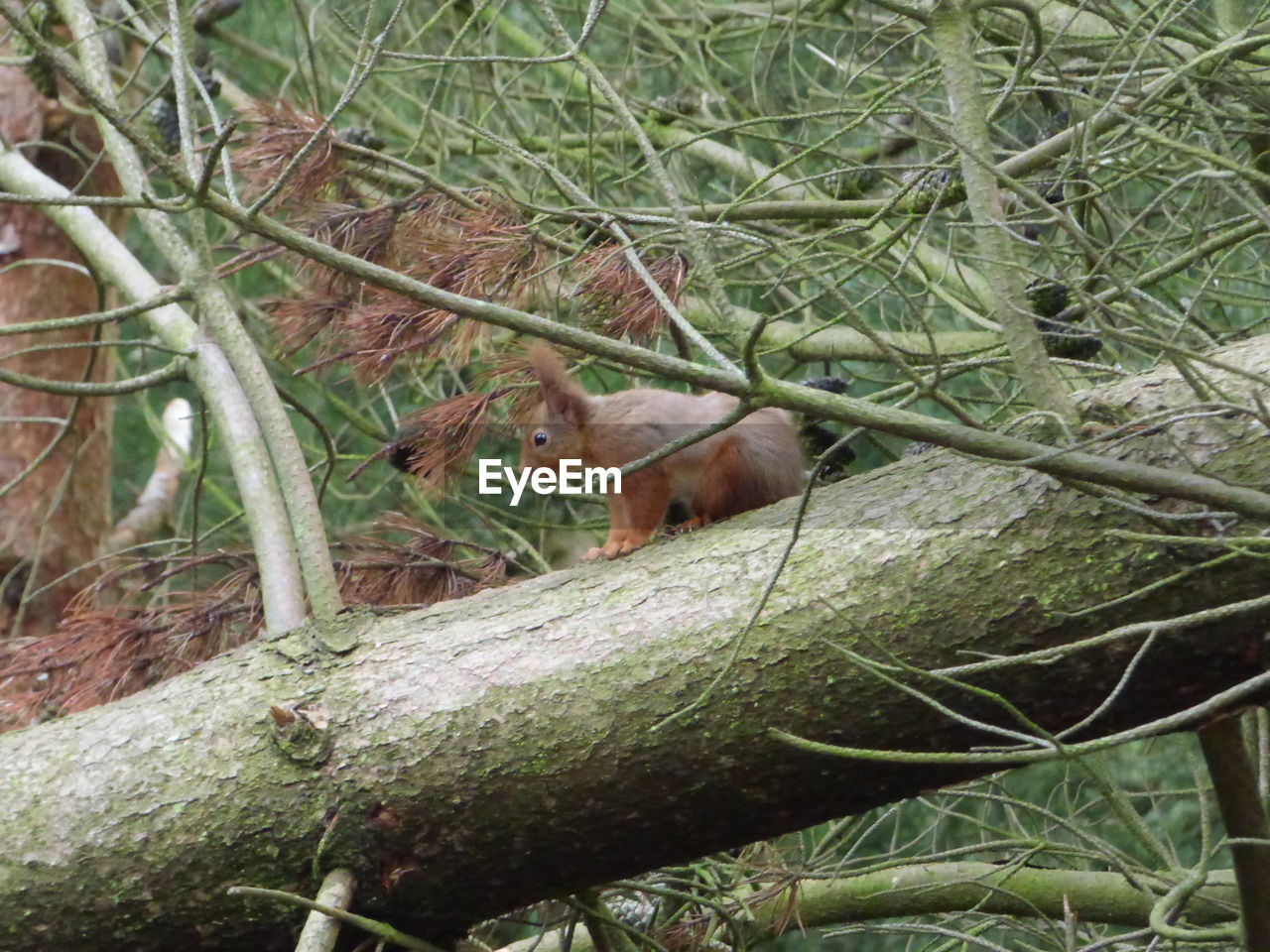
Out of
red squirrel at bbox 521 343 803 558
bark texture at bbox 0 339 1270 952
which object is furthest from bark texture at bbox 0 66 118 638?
bark texture at bbox 0 339 1270 952

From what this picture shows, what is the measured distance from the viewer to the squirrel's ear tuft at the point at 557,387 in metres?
2.33

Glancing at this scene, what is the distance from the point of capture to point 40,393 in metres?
4.66

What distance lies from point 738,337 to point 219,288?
138cm

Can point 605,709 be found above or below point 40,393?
below

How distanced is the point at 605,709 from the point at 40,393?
11.8ft

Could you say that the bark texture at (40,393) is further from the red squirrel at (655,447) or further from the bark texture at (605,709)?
the bark texture at (605,709)

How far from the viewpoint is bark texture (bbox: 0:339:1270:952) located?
5.13ft

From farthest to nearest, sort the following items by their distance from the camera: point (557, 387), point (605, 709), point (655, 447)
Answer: point (655, 447)
point (557, 387)
point (605, 709)

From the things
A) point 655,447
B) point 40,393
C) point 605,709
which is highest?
point 40,393

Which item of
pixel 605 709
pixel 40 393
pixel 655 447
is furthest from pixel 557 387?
pixel 40 393

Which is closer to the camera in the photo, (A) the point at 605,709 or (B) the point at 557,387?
(A) the point at 605,709

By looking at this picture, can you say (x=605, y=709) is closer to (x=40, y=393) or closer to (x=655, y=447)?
(x=655, y=447)

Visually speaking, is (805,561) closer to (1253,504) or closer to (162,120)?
(1253,504)

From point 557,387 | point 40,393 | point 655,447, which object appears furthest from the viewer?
point 40,393
